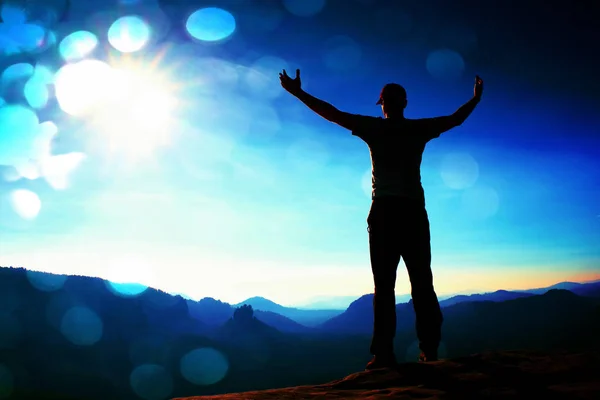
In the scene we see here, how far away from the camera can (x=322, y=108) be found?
4.64 metres

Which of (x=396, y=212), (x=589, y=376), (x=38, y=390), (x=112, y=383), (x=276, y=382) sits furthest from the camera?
(x=276, y=382)

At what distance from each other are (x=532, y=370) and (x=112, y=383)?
564ft

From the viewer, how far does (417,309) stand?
4.54m

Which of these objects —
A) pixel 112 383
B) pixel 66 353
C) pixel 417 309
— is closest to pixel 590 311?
pixel 112 383

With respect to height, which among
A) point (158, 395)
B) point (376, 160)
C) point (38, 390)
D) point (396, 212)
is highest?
point (376, 160)

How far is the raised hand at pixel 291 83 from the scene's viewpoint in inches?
186

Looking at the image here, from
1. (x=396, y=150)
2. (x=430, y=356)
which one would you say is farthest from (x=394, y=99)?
(x=430, y=356)

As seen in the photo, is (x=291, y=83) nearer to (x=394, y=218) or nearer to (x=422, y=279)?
(x=394, y=218)

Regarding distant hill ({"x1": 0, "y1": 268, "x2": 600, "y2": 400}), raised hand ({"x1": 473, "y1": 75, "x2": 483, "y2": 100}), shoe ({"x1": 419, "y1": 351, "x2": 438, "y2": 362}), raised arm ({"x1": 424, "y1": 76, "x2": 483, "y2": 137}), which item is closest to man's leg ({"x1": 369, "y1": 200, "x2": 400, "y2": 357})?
shoe ({"x1": 419, "y1": 351, "x2": 438, "y2": 362})

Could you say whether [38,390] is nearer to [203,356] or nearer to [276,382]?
[203,356]

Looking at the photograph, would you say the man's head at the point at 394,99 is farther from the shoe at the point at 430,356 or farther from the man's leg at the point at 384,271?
the shoe at the point at 430,356

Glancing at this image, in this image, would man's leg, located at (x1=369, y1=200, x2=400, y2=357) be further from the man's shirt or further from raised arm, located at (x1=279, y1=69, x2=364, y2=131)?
raised arm, located at (x1=279, y1=69, x2=364, y2=131)

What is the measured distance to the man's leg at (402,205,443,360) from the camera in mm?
4484

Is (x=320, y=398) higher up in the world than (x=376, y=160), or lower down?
lower down
